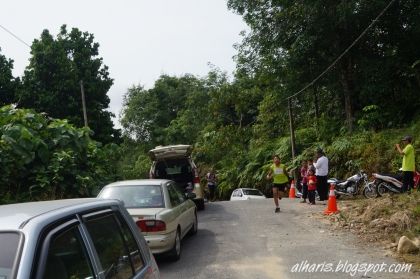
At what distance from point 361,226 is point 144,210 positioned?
5.09m

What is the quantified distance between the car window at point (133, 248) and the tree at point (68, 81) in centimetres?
2333

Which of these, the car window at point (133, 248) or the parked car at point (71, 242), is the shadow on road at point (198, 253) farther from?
the parked car at point (71, 242)

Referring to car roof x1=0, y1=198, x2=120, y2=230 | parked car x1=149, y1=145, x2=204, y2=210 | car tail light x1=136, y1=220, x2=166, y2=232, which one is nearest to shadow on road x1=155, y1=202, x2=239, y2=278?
car tail light x1=136, y1=220, x2=166, y2=232

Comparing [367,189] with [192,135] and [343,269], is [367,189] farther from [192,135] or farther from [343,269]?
[192,135]

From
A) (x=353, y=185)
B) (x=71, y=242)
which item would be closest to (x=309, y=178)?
(x=353, y=185)

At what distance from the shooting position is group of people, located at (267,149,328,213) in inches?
592

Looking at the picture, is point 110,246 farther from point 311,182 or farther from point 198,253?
point 311,182

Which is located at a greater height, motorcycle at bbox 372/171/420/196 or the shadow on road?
motorcycle at bbox 372/171/420/196

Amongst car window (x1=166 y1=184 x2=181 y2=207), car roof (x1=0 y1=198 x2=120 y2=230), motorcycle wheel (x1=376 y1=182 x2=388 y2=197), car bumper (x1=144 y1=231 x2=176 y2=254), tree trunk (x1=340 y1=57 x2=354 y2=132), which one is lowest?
motorcycle wheel (x1=376 y1=182 x2=388 y2=197)

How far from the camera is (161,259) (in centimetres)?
923

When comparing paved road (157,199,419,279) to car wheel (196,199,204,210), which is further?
car wheel (196,199,204,210)

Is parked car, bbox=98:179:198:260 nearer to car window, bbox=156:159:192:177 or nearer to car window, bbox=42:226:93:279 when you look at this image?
car window, bbox=42:226:93:279

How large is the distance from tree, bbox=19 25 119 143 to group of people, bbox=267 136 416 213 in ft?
48.0

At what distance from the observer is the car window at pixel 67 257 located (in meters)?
2.70
